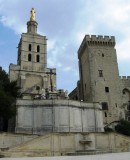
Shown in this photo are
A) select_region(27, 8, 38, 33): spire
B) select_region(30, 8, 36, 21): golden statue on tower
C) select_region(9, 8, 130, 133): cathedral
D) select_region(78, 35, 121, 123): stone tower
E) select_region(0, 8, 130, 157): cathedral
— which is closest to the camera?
select_region(0, 8, 130, 157): cathedral

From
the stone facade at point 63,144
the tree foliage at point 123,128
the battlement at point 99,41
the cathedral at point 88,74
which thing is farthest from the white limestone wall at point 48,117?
the battlement at point 99,41

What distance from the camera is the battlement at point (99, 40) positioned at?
56438 mm

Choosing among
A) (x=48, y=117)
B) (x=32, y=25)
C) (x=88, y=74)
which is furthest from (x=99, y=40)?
(x=48, y=117)

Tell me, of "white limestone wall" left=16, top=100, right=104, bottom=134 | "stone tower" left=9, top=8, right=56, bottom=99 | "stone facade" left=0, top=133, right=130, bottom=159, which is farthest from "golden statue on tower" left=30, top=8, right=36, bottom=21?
"stone facade" left=0, top=133, right=130, bottom=159

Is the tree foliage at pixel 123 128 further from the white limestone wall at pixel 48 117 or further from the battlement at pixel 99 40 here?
the battlement at pixel 99 40

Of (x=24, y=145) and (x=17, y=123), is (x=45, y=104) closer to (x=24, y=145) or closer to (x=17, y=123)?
(x=17, y=123)

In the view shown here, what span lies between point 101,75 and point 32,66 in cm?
1325

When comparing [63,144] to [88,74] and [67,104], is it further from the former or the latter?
[88,74]

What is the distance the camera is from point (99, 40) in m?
56.7

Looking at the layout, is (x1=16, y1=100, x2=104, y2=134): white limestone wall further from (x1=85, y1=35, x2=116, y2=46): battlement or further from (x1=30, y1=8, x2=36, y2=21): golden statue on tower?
(x1=30, y1=8, x2=36, y2=21): golden statue on tower

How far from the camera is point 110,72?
54125 mm

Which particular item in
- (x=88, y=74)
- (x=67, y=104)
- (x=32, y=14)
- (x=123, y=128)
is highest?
(x=32, y=14)

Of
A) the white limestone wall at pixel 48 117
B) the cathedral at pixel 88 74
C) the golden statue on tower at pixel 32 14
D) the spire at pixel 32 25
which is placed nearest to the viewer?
the white limestone wall at pixel 48 117

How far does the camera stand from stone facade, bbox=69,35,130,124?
51.2 metres
